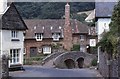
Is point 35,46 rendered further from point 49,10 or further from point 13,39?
point 13,39

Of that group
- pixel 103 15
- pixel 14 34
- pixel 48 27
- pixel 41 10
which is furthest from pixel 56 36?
pixel 14 34

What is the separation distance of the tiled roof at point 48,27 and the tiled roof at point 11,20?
2563cm

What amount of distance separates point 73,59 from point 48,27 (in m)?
13.9

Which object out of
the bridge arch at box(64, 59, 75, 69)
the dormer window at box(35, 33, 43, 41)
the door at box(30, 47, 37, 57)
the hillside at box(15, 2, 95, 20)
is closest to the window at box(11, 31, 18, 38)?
the bridge arch at box(64, 59, 75, 69)

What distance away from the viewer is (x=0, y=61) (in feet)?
70.0

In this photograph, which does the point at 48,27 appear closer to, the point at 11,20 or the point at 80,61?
the point at 80,61

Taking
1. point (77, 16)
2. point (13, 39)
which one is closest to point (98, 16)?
point (13, 39)

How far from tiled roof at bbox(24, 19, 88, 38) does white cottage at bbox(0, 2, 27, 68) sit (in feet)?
83.4

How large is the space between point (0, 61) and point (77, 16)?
62605mm

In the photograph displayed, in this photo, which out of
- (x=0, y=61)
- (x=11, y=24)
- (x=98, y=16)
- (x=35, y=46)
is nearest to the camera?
(x=0, y=61)

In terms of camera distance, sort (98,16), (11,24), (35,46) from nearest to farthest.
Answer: (11,24)
(98,16)
(35,46)

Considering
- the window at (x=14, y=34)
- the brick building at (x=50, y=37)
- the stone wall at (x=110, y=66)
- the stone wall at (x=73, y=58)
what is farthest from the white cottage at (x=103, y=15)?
the brick building at (x=50, y=37)

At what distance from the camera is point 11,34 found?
2978 centimetres

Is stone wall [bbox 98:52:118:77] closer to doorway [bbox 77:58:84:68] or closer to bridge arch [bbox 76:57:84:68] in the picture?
bridge arch [bbox 76:57:84:68]
